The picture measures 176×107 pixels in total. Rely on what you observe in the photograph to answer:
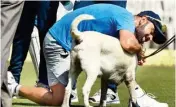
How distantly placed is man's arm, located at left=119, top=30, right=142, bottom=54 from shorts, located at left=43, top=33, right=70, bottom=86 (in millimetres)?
769

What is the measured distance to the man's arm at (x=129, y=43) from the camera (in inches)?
235

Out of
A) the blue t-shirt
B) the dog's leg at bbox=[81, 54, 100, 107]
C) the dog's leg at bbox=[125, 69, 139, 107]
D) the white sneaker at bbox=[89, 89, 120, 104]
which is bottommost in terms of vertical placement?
the white sneaker at bbox=[89, 89, 120, 104]

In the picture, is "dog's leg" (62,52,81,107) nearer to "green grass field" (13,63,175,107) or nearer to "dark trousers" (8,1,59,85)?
"green grass field" (13,63,175,107)

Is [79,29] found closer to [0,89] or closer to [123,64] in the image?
[123,64]

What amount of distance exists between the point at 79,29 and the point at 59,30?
0.89 ft

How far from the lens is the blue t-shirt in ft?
20.3

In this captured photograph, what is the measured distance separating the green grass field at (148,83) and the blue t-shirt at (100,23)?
0.74 metres

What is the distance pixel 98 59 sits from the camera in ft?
19.5

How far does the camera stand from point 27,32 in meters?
7.29

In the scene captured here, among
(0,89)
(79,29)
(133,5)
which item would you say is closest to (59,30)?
(79,29)

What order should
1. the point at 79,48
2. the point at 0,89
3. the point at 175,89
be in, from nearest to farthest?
the point at 0,89 < the point at 79,48 < the point at 175,89

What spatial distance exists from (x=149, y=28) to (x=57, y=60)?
921 millimetres

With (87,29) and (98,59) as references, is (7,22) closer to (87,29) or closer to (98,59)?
(98,59)

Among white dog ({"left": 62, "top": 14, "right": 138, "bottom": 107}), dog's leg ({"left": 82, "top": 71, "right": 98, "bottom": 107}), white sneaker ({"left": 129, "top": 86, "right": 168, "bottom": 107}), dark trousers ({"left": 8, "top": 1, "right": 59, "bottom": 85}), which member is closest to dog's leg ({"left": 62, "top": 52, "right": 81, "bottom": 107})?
white dog ({"left": 62, "top": 14, "right": 138, "bottom": 107})
